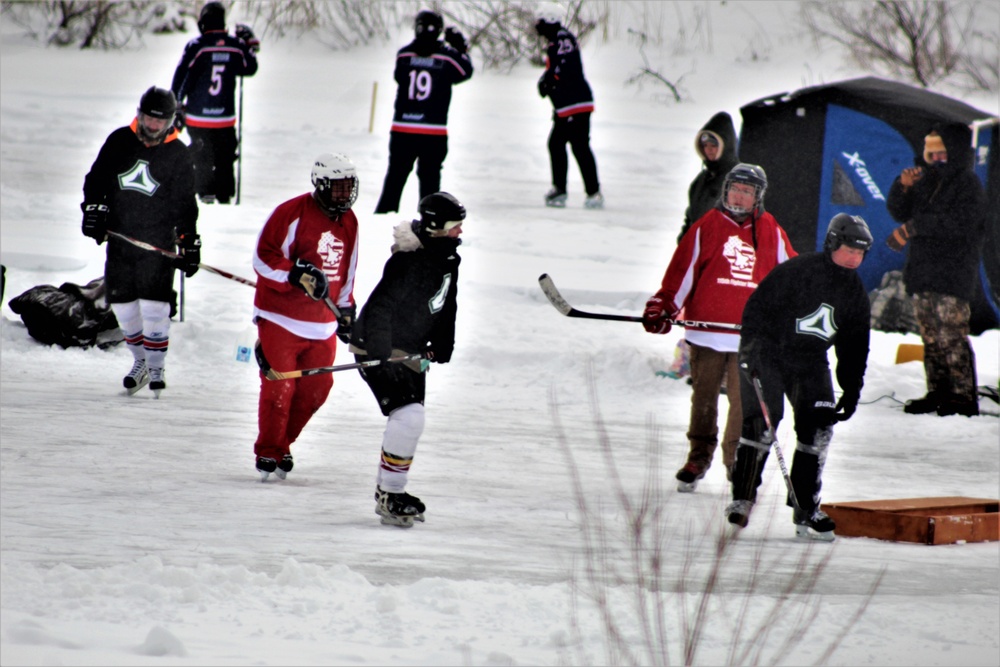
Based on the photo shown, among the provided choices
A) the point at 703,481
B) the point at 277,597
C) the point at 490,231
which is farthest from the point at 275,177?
the point at 277,597

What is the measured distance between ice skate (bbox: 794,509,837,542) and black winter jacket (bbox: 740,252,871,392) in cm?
57

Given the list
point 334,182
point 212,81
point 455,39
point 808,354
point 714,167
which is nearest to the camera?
point 808,354

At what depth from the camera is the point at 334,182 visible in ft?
22.4

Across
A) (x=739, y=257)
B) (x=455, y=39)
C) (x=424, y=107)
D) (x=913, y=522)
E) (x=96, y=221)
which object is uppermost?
(x=455, y=39)

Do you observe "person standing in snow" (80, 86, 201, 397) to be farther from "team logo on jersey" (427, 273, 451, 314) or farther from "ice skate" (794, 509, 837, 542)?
"ice skate" (794, 509, 837, 542)

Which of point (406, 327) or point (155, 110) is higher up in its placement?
point (155, 110)

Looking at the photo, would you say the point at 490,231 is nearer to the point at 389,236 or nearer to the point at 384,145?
the point at 389,236

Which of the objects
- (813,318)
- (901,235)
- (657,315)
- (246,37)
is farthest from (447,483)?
(246,37)

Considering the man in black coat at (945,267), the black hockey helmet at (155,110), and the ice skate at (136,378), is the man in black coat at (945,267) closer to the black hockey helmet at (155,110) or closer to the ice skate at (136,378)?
the black hockey helmet at (155,110)

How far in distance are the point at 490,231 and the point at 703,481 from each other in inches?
256

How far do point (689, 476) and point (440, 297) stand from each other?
1.85 meters

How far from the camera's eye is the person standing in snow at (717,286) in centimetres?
728

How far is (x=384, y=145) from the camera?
58.5 feet

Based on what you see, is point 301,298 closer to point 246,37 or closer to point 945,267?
point 945,267
